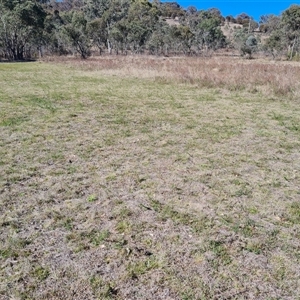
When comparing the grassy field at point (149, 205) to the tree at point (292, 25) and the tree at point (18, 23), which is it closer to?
the tree at point (18, 23)

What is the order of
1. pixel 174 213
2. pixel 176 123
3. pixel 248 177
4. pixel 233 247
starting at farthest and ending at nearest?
pixel 176 123 → pixel 248 177 → pixel 174 213 → pixel 233 247

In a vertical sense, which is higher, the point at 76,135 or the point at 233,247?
the point at 76,135

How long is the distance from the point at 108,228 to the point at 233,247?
1.26 metres

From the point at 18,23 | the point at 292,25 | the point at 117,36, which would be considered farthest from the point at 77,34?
the point at 292,25

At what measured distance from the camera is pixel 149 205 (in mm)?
3480

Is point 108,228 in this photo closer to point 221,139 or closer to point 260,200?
point 260,200

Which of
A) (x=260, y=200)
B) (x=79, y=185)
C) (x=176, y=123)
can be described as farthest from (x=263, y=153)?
(x=79, y=185)

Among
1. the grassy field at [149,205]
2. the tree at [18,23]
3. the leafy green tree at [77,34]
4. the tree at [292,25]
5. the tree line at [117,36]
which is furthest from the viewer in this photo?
the tree at [292,25]

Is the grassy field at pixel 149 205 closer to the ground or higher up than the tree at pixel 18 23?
closer to the ground

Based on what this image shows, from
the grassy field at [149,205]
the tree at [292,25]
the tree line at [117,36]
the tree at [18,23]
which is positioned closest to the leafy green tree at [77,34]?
the tree line at [117,36]

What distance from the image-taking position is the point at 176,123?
23.2 feet

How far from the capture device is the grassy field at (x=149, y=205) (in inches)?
93.2

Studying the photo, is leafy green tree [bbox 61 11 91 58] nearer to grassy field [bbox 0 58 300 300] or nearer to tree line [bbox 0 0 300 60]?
tree line [bbox 0 0 300 60]

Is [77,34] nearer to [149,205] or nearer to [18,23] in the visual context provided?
[18,23]
